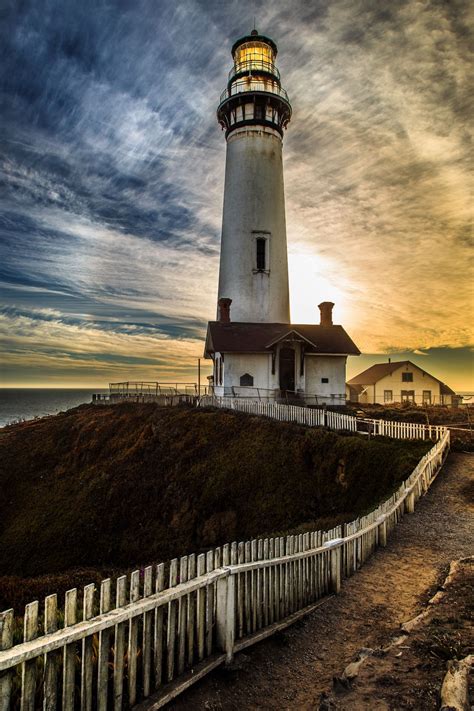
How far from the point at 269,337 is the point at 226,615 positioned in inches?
938

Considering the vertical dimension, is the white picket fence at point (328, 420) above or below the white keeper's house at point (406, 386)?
below

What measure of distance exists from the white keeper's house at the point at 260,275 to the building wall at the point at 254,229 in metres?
0.07

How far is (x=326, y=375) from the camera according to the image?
28.9 metres

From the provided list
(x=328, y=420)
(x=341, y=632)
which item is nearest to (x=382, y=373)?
(x=328, y=420)

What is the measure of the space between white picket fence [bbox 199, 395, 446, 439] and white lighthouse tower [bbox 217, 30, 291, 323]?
746 cm

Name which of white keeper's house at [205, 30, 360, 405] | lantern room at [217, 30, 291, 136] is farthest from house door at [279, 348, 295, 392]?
lantern room at [217, 30, 291, 136]

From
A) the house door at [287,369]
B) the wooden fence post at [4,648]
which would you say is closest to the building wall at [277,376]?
the house door at [287,369]

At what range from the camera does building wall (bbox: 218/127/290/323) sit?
3073 centimetres

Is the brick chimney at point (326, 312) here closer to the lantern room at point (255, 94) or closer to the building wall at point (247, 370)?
the building wall at point (247, 370)

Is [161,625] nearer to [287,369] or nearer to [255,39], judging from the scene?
[287,369]

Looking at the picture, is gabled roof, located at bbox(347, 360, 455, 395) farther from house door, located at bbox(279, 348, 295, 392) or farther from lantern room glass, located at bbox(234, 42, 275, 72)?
lantern room glass, located at bbox(234, 42, 275, 72)

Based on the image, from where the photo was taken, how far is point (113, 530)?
701 inches

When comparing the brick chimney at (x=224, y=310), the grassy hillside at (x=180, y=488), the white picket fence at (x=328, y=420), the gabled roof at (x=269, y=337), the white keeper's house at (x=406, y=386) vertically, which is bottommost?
the grassy hillside at (x=180, y=488)

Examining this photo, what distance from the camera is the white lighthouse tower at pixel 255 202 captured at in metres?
30.8
